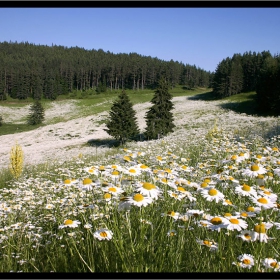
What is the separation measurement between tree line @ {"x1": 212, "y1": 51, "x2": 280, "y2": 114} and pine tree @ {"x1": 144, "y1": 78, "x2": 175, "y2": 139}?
20309 millimetres

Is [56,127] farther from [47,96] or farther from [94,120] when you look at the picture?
[47,96]

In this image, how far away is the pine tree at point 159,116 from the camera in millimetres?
31578

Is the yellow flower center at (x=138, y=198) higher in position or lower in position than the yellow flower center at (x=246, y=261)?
higher

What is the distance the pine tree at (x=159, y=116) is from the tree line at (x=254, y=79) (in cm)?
2031

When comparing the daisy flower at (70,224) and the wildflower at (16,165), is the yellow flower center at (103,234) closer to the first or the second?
the daisy flower at (70,224)

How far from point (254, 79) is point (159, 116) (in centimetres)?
4806

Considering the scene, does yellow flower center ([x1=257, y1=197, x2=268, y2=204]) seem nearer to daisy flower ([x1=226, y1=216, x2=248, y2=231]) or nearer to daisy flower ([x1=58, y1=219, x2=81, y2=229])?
daisy flower ([x1=226, y1=216, x2=248, y2=231])

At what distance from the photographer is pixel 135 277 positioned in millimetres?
1632

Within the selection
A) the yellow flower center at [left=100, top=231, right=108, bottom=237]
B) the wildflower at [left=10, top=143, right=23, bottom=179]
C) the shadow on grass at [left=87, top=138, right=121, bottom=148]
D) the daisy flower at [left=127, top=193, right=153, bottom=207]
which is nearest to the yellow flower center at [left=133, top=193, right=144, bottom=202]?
the daisy flower at [left=127, top=193, right=153, bottom=207]

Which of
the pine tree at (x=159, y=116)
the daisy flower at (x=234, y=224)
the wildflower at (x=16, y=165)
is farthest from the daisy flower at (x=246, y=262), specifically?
the pine tree at (x=159, y=116)

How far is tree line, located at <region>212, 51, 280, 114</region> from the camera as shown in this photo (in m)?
42.2

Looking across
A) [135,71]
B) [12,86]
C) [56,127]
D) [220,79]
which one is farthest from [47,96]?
[220,79]

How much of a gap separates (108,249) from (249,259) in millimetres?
1331

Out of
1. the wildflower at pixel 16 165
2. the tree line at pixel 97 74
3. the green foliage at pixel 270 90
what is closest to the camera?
the wildflower at pixel 16 165
